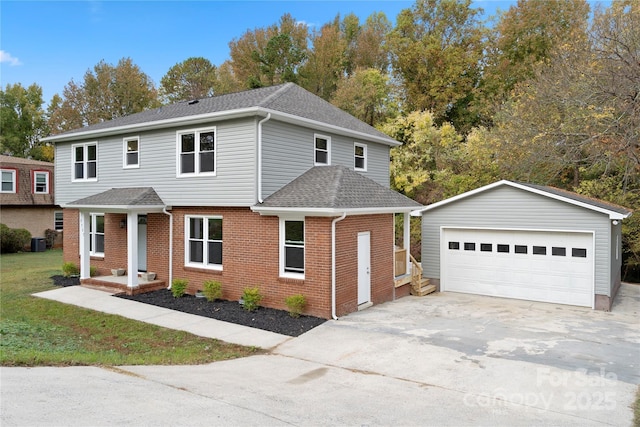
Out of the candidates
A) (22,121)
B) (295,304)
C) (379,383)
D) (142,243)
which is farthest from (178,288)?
(22,121)

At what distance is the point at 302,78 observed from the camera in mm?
35156

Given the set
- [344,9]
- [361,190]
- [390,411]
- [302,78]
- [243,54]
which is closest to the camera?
[390,411]

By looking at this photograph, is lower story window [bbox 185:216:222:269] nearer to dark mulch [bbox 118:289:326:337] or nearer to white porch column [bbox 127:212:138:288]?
dark mulch [bbox 118:289:326:337]

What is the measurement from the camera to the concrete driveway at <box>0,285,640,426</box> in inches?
208

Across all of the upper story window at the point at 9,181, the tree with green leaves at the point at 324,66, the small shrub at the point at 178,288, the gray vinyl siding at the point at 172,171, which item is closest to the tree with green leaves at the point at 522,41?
the tree with green leaves at the point at 324,66

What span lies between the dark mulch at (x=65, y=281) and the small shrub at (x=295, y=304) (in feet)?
30.2

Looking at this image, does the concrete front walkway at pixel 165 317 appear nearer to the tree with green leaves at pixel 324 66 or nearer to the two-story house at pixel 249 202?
the two-story house at pixel 249 202

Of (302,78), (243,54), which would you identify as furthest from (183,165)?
(243,54)

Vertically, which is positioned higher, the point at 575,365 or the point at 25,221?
the point at 25,221

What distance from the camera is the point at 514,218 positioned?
1391 cm

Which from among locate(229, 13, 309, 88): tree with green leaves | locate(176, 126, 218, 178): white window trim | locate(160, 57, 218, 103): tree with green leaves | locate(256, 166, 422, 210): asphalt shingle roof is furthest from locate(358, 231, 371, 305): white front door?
locate(160, 57, 218, 103): tree with green leaves

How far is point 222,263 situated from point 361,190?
4.74 metres

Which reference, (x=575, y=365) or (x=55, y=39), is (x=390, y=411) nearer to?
(x=575, y=365)

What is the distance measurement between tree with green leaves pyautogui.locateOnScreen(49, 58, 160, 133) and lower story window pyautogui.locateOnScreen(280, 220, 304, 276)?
33.4 meters
